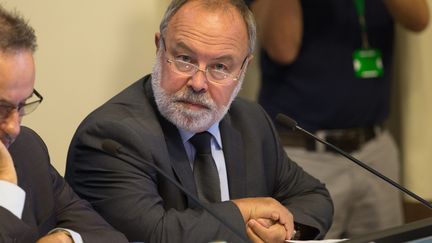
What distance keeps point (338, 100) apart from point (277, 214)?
1.40m

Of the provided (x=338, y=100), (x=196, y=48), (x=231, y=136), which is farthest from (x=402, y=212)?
(x=196, y=48)

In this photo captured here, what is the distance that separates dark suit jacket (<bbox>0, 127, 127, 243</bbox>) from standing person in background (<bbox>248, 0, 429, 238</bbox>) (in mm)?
1538

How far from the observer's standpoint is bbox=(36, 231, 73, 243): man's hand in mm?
2250

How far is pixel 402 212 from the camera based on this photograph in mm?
4473

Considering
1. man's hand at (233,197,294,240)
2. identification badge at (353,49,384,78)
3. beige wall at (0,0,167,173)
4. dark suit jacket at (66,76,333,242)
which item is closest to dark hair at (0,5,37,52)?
dark suit jacket at (66,76,333,242)

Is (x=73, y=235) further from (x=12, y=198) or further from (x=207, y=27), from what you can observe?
(x=207, y=27)

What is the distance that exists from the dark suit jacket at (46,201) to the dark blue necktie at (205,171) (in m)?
0.36

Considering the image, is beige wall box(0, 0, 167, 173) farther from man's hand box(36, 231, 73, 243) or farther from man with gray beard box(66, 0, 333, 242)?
man's hand box(36, 231, 73, 243)

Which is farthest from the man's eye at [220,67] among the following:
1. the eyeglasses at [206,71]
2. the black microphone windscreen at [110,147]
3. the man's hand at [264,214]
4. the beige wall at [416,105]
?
the beige wall at [416,105]

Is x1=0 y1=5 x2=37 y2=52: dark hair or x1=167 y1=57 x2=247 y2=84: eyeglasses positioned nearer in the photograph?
x1=0 y1=5 x2=37 y2=52: dark hair

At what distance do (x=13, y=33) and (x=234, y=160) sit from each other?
909mm

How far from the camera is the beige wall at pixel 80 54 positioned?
138 inches

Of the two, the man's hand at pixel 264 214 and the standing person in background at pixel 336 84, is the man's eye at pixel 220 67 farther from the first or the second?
the standing person in background at pixel 336 84

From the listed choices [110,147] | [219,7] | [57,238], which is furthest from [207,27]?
[57,238]
